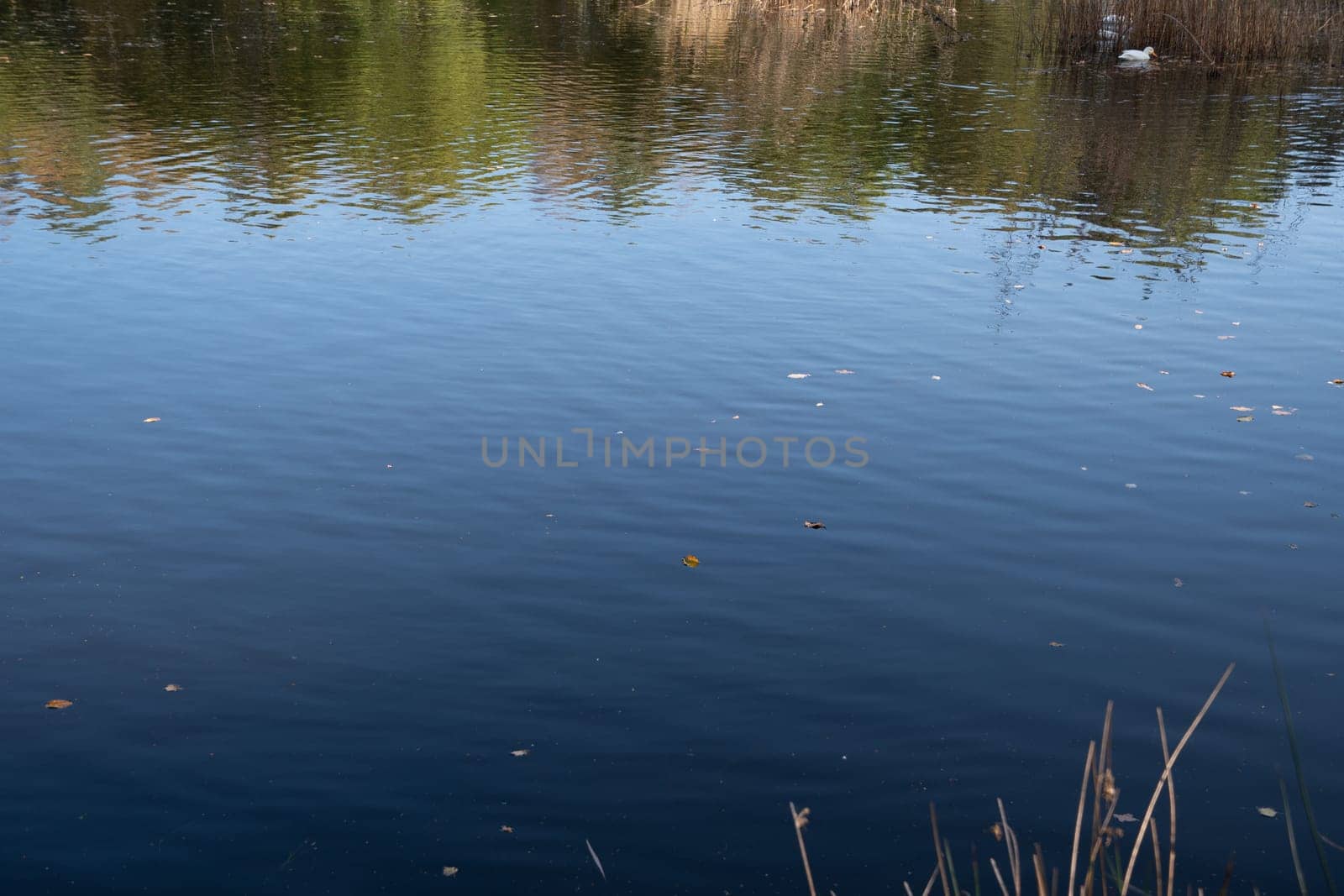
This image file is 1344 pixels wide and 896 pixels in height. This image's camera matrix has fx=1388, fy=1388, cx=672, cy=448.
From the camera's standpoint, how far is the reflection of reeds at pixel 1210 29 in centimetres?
2767

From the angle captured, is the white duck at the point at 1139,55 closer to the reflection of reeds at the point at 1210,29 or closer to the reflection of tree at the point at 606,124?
the reflection of reeds at the point at 1210,29

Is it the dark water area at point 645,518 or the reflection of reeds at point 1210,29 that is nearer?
the dark water area at point 645,518

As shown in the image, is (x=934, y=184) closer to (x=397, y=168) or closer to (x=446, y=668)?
(x=397, y=168)

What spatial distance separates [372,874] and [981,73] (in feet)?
86.9

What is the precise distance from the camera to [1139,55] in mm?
28625

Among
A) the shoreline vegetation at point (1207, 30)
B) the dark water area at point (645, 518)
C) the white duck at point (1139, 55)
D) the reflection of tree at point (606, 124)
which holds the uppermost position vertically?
the shoreline vegetation at point (1207, 30)

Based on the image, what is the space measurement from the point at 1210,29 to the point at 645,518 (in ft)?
79.6

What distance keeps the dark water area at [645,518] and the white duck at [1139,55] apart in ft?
34.6

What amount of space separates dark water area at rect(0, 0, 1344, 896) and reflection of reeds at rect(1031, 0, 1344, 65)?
1025 cm

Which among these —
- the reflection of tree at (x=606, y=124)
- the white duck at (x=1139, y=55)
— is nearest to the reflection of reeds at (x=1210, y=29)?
the white duck at (x=1139, y=55)

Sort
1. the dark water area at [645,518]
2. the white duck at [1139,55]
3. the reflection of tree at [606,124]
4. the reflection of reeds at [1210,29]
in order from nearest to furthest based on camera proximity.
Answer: the dark water area at [645,518] < the reflection of tree at [606,124] < the reflection of reeds at [1210,29] < the white duck at [1139,55]

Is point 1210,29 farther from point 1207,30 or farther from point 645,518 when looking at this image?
point 645,518

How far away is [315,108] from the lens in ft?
77.1

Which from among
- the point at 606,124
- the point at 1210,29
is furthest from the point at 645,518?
the point at 1210,29
